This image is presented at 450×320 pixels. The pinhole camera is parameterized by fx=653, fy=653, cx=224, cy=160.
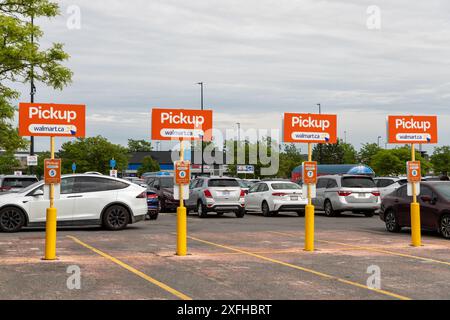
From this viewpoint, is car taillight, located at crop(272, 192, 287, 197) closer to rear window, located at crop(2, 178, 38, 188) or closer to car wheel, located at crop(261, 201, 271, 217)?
car wheel, located at crop(261, 201, 271, 217)

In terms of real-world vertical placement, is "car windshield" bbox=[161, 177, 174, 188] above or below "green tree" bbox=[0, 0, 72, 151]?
below

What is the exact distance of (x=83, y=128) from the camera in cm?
1212

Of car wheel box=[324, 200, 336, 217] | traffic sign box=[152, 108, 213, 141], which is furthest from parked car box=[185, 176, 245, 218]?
traffic sign box=[152, 108, 213, 141]

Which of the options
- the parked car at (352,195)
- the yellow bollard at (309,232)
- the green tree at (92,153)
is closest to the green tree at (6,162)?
the green tree at (92,153)

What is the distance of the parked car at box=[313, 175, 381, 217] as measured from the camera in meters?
25.3

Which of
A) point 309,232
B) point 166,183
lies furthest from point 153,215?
point 309,232

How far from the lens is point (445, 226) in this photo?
15898 millimetres

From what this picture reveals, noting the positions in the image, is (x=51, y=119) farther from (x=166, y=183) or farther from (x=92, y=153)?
(x=92, y=153)

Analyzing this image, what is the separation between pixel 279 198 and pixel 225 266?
15.0 m

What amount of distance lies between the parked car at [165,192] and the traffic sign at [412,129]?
47.8 feet

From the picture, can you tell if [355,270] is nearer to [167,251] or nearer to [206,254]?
[206,254]

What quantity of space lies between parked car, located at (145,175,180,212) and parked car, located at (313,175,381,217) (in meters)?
6.59

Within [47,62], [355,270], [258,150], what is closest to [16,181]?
[47,62]

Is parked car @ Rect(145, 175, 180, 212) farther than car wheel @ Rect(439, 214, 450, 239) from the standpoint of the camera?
Yes
